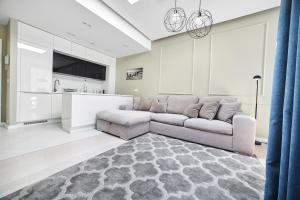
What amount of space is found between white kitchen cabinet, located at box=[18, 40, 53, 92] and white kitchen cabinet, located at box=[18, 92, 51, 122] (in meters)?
0.16

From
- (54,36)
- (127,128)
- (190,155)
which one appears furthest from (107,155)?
(54,36)

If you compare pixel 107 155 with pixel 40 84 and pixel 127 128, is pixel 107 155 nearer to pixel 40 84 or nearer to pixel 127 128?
pixel 127 128

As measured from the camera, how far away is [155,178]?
131 cm

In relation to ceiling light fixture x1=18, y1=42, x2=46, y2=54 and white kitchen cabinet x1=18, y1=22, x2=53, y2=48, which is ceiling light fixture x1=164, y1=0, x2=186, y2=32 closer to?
white kitchen cabinet x1=18, y1=22, x2=53, y2=48

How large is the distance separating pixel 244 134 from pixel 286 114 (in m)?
1.66

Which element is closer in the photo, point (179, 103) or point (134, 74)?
point (179, 103)

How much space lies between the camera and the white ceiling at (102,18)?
2.31 metres

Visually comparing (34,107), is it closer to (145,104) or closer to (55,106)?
(55,106)

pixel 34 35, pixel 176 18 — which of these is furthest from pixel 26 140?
pixel 176 18

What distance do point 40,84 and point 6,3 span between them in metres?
1.69

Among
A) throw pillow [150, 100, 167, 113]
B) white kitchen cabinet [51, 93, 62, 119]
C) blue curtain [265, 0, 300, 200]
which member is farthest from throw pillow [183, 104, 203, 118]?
white kitchen cabinet [51, 93, 62, 119]

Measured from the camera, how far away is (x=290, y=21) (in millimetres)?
612

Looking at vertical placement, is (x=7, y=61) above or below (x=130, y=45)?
below

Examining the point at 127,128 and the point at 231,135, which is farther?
the point at 127,128
